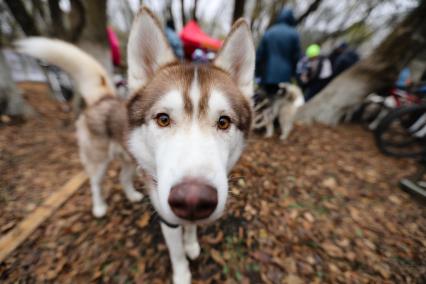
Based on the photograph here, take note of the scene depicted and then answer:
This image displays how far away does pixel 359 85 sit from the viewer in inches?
189

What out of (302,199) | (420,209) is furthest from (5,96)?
(420,209)

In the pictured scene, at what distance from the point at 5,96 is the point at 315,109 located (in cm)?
732

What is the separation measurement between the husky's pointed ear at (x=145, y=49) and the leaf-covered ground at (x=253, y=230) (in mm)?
1328

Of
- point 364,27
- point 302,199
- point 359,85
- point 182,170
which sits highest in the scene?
point 364,27

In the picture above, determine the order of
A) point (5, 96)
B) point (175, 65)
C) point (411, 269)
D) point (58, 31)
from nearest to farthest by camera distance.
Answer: point (175, 65), point (411, 269), point (5, 96), point (58, 31)

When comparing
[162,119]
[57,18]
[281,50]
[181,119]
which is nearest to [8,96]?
[57,18]

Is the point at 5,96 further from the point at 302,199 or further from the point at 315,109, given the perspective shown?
the point at 315,109

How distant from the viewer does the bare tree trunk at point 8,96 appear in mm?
3840

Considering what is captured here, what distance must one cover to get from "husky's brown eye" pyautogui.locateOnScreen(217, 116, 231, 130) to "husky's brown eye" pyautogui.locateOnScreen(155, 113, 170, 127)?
0.36m

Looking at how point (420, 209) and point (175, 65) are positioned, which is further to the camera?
point (420, 209)

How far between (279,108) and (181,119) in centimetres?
387

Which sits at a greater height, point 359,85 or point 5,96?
point 5,96

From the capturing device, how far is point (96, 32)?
13.1 ft

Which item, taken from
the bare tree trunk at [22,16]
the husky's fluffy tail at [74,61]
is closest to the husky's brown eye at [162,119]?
the husky's fluffy tail at [74,61]
